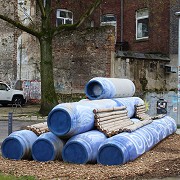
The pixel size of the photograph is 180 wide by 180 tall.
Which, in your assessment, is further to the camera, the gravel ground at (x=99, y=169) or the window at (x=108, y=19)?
the window at (x=108, y=19)

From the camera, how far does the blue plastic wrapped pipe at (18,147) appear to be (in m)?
9.62

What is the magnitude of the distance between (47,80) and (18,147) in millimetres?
13717

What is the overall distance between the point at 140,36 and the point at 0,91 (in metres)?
11.7

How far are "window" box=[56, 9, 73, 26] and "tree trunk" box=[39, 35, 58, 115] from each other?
13.2m

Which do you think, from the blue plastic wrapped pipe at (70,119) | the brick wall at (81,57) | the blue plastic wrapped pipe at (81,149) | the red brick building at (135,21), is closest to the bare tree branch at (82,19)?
the brick wall at (81,57)

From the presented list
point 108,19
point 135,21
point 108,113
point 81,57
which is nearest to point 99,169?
point 108,113

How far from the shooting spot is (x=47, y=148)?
369 inches

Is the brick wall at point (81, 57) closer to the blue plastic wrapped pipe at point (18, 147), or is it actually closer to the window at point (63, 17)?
the window at point (63, 17)

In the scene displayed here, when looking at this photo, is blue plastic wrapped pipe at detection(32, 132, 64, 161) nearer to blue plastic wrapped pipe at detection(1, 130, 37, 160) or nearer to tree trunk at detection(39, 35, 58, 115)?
blue plastic wrapped pipe at detection(1, 130, 37, 160)

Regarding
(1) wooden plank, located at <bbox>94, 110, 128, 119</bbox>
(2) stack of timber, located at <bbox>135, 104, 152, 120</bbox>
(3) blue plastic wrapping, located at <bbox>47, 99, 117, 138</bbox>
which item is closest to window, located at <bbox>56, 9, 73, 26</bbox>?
(2) stack of timber, located at <bbox>135, 104, 152, 120</bbox>

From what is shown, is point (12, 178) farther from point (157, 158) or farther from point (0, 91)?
point (0, 91)

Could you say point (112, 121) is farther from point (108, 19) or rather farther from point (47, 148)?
point (108, 19)

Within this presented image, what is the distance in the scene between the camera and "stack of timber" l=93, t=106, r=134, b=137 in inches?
387

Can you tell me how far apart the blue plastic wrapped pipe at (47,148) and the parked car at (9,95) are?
2274 centimetres
